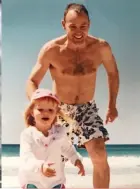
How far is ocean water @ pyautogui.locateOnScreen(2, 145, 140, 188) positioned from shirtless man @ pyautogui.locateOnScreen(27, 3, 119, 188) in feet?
0.10

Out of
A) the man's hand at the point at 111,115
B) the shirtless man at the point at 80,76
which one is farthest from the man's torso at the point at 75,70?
the man's hand at the point at 111,115

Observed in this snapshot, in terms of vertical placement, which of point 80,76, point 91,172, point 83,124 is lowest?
point 91,172

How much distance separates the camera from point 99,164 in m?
2.09

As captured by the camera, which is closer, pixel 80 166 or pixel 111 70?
pixel 80 166

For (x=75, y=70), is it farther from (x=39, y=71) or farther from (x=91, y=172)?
(x=91, y=172)

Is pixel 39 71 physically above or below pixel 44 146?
above

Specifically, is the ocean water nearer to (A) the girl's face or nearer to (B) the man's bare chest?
(A) the girl's face

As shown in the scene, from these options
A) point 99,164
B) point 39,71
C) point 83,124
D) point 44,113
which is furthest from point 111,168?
point 39,71

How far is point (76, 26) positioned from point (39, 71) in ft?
0.83

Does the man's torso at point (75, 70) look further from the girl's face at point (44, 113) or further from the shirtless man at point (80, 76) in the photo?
the girl's face at point (44, 113)

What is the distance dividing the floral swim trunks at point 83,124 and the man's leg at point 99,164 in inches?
1.4

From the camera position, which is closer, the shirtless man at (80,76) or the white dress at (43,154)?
the white dress at (43,154)

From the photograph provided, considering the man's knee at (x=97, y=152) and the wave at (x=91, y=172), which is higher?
the man's knee at (x=97, y=152)

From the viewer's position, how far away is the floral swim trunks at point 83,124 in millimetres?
2094
